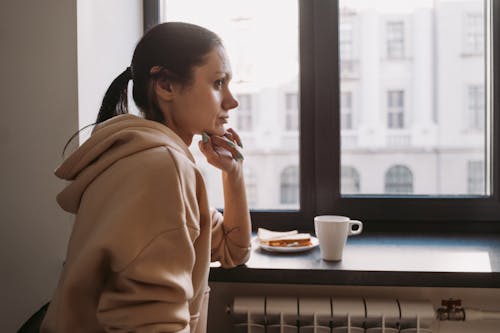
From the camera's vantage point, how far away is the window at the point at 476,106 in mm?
1620

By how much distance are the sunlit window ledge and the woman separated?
31cm

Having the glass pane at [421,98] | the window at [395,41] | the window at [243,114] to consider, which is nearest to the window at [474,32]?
the glass pane at [421,98]

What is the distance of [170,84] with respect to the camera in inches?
37.6

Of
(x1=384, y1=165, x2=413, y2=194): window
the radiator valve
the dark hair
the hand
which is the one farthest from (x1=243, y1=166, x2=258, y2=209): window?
the dark hair

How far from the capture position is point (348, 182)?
5.47ft

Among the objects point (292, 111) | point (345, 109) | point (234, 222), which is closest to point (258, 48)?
point (292, 111)

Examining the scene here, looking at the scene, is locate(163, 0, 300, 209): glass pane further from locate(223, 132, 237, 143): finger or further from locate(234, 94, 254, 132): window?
locate(223, 132, 237, 143): finger

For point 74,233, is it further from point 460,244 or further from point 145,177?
point 460,244

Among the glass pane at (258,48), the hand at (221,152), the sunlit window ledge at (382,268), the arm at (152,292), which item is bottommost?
the sunlit window ledge at (382,268)

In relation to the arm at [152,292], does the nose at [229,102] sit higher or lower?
higher

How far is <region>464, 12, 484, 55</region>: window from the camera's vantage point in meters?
1.61

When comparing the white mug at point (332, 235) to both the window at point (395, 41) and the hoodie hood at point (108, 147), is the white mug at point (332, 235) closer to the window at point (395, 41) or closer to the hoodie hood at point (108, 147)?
the hoodie hood at point (108, 147)

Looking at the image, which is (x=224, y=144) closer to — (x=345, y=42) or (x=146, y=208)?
(x=146, y=208)

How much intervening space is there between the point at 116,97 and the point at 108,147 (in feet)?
0.91
